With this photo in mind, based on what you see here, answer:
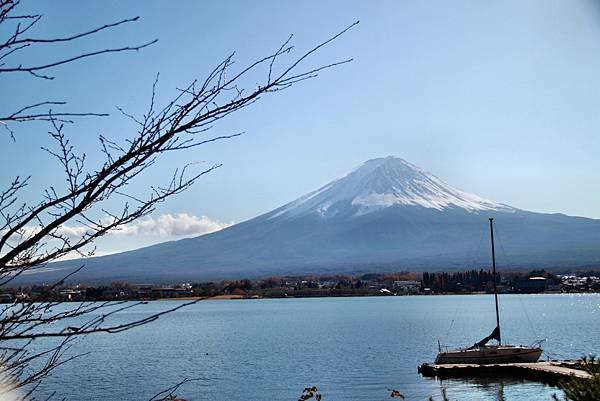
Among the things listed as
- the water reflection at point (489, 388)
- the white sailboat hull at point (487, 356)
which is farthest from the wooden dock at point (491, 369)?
the white sailboat hull at point (487, 356)

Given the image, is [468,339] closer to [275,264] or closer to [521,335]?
[521,335]

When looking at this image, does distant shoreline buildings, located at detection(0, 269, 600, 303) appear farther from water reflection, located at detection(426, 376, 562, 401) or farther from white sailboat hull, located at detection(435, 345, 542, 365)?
water reflection, located at detection(426, 376, 562, 401)

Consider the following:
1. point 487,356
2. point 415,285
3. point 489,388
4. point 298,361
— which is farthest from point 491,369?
point 415,285

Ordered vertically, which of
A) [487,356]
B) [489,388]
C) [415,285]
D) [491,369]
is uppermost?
[415,285]

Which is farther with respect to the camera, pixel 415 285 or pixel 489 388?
pixel 415 285

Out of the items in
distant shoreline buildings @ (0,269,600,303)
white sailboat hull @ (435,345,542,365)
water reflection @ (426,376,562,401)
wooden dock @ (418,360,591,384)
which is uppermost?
distant shoreline buildings @ (0,269,600,303)

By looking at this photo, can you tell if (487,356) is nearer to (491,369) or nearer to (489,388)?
(491,369)

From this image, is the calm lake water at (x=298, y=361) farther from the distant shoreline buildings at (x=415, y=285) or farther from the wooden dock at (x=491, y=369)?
the distant shoreline buildings at (x=415, y=285)

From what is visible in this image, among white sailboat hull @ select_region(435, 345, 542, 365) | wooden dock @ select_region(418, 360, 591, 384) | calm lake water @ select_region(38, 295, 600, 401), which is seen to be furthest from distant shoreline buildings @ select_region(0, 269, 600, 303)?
wooden dock @ select_region(418, 360, 591, 384)

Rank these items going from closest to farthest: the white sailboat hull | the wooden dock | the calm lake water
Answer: the calm lake water → the wooden dock → the white sailboat hull

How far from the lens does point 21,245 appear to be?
5.13 ft

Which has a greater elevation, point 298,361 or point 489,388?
point 298,361

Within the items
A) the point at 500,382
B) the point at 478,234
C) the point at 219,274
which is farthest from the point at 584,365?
the point at 478,234

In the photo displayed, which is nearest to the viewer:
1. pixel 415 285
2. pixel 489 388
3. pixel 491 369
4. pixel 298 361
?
pixel 489 388
